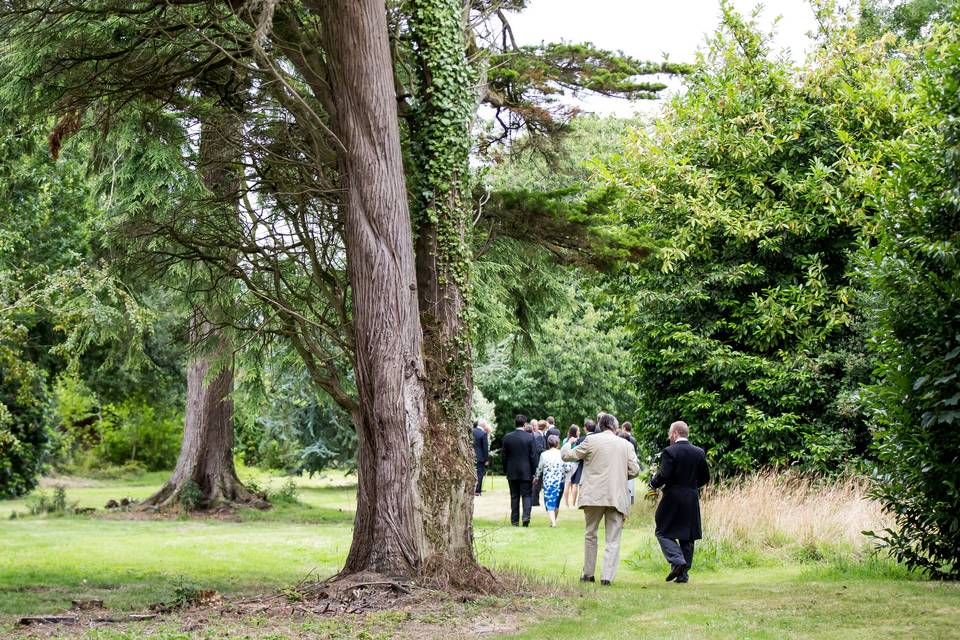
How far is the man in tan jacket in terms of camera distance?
11148 mm

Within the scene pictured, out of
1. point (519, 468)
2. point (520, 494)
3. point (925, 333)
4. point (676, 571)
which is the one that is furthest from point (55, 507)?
point (925, 333)

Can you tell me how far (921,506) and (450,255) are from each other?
17.5 feet

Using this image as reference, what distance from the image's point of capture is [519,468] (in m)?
17.7

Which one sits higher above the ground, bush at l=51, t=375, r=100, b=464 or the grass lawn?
bush at l=51, t=375, r=100, b=464

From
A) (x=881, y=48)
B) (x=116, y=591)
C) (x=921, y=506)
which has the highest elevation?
(x=881, y=48)

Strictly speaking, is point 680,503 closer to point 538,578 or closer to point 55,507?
point 538,578

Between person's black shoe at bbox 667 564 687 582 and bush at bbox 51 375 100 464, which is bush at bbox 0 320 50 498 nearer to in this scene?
bush at bbox 51 375 100 464

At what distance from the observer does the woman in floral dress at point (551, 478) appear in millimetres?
18062

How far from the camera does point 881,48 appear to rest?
17.6 m

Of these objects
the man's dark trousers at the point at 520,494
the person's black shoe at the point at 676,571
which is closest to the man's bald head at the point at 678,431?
the person's black shoe at the point at 676,571

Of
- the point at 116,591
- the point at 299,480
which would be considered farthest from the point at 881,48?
the point at 299,480

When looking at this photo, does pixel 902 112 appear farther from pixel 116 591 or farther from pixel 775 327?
pixel 116 591

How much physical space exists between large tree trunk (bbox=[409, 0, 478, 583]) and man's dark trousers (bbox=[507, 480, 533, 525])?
7928 millimetres

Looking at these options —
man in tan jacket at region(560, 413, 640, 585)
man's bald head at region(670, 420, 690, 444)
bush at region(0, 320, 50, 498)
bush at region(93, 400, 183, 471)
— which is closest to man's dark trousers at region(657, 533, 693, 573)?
man in tan jacket at region(560, 413, 640, 585)
